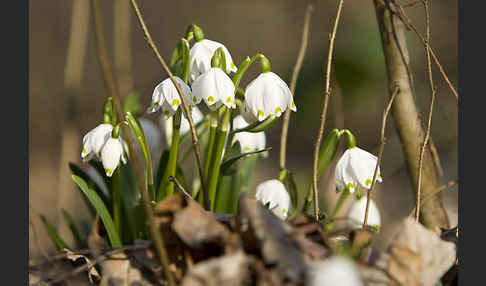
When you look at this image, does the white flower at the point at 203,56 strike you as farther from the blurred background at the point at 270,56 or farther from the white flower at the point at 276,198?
the blurred background at the point at 270,56

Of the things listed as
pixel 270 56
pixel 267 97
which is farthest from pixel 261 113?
pixel 270 56

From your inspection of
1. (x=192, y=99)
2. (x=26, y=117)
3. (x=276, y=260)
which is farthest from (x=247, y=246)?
(x=26, y=117)

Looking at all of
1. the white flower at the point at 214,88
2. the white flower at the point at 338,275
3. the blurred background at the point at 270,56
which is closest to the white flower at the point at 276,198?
the white flower at the point at 214,88

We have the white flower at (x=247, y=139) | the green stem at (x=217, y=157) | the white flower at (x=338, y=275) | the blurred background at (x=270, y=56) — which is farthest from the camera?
the blurred background at (x=270, y=56)

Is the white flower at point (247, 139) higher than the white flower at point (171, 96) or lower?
lower

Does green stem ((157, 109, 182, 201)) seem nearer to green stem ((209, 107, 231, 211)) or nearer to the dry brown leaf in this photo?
green stem ((209, 107, 231, 211))

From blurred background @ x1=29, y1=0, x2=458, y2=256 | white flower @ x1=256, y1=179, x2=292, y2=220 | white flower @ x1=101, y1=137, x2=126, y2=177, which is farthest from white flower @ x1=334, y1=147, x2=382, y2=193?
blurred background @ x1=29, y1=0, x2=458, y2=256

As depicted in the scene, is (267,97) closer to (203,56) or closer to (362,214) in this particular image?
(203,56)
